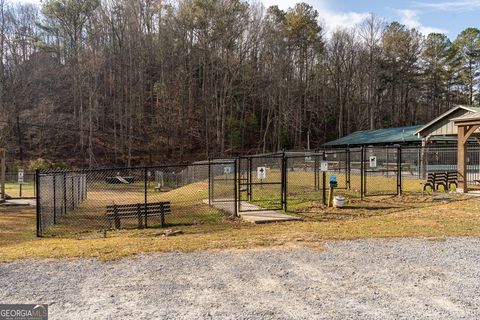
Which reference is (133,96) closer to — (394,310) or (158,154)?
(158,154)

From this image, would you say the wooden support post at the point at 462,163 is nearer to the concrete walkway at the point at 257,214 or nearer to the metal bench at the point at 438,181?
the metal bench at the point at 438,181

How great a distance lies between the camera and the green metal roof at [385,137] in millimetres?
36612

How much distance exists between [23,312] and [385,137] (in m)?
39.4

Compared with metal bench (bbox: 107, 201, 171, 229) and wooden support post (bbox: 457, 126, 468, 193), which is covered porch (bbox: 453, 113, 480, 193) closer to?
wooden support post (bbox: 457, 126, 468, 193)

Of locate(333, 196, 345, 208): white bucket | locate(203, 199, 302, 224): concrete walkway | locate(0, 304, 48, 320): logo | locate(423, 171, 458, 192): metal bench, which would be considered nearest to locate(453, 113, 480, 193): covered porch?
locate(423, 171, 458, 192): metal bench

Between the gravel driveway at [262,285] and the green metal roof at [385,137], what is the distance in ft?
101

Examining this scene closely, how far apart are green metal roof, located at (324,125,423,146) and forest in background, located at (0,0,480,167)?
1080cm

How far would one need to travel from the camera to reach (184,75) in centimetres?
5272

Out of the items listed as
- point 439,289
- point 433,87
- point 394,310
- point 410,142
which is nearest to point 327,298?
point 394,310

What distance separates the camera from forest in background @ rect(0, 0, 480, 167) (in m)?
47.4

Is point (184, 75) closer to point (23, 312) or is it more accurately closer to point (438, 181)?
point (438, 181)

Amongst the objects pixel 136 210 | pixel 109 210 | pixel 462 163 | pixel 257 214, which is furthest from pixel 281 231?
pixel 462 163

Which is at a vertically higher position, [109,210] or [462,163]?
[462,163]

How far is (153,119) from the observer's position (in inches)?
2019
